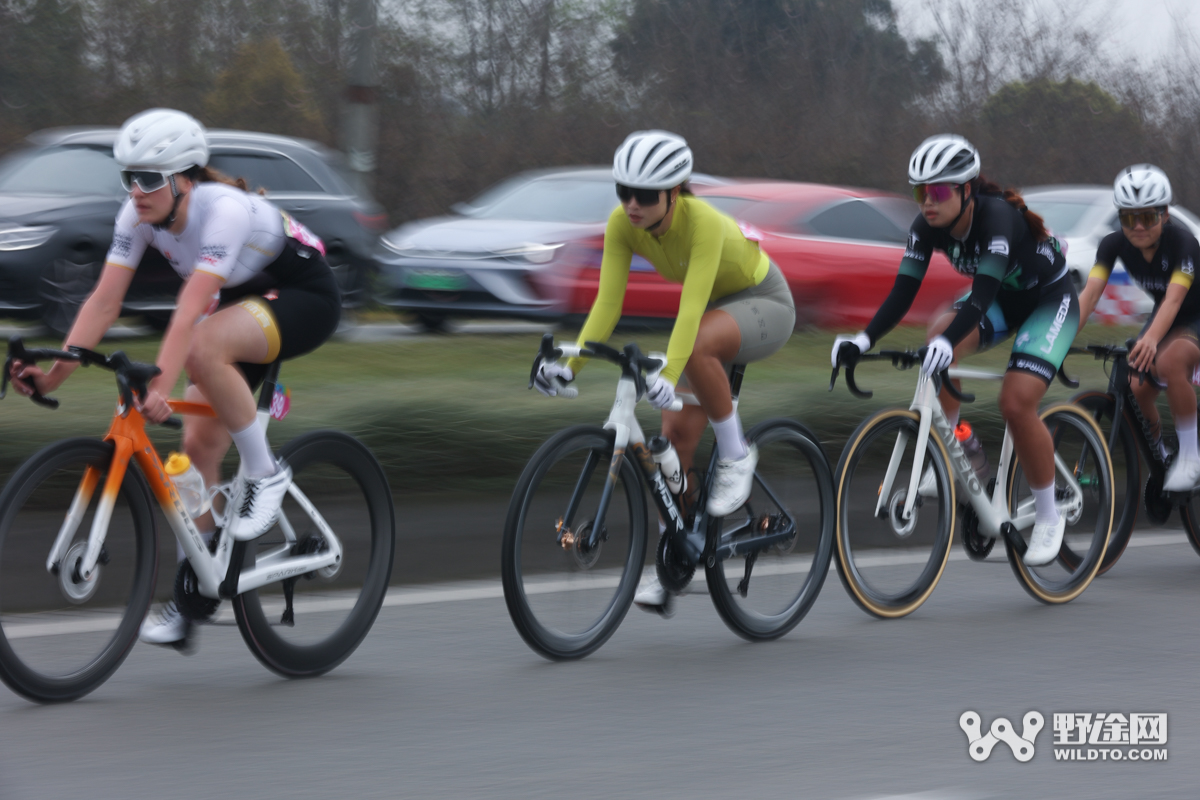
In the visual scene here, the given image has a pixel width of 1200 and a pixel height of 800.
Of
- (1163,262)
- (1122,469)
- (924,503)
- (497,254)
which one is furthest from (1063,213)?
(924,503)

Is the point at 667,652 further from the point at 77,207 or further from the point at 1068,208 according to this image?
the point at 1068,208

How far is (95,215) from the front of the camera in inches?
464

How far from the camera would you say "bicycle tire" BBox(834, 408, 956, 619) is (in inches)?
253

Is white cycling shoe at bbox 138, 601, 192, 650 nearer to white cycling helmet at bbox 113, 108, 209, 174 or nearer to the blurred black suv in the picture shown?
white cycling helmet at bbox 113, 108, 209, 174

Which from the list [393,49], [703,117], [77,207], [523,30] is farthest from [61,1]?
[77,207]

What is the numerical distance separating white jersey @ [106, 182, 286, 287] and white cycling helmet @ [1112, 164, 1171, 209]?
424 cm

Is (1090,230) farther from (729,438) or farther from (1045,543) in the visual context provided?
(729,438)

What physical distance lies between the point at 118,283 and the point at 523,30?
2703 cm

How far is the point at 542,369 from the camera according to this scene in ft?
18.6

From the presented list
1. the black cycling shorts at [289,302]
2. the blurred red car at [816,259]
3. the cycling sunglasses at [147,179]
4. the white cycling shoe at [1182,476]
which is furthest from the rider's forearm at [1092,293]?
the blurred red car at [816,259]

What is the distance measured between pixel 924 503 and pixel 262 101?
2209cm

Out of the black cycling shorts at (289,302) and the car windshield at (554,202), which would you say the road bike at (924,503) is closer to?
the black cycling shorts at (289,302)

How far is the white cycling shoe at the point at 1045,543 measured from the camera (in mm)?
6840

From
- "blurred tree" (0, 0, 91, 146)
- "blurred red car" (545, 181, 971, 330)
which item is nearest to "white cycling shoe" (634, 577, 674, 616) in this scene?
"blurred red car" (545, 181, 971, 330)
